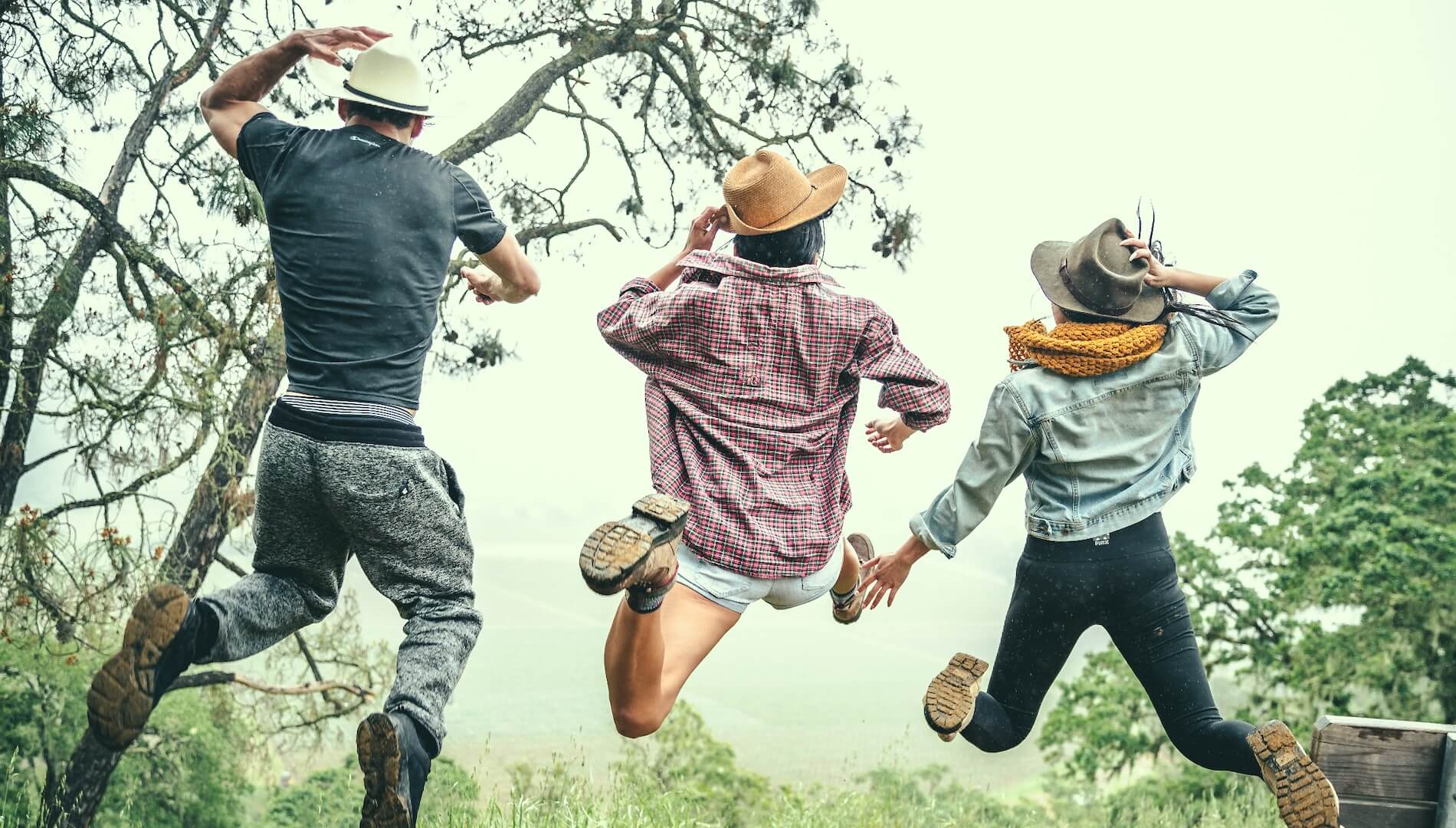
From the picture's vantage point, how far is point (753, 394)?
3.03 m

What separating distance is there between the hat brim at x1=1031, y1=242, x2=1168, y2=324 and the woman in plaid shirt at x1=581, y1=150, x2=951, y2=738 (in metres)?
0.41

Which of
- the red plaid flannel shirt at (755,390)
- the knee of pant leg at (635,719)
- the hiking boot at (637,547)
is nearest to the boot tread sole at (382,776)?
the hiking boot at (637,547)

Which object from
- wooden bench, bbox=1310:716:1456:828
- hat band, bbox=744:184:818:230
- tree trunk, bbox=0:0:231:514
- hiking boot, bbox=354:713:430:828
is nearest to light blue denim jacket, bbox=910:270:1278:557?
hat band, bbox=744:184:818:230

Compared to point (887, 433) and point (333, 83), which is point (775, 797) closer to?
point (887, 433)

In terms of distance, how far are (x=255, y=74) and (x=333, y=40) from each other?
0.20 meters

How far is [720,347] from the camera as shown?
119 inches

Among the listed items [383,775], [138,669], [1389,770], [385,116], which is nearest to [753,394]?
[385,116]

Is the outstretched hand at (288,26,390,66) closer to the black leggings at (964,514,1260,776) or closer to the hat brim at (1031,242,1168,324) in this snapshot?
the hat brim at (1031,242,1168,324)

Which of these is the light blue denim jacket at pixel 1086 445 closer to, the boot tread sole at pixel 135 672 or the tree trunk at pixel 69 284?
the boot tread sole at pixel 135 672

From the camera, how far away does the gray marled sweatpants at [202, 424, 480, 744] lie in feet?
8.81

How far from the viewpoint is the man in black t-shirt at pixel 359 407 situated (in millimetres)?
2680

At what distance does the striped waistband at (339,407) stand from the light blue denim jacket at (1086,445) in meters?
1.41

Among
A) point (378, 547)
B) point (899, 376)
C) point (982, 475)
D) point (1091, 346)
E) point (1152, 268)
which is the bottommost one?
point (378, 547)

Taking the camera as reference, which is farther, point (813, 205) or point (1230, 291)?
point (1230, 291)
